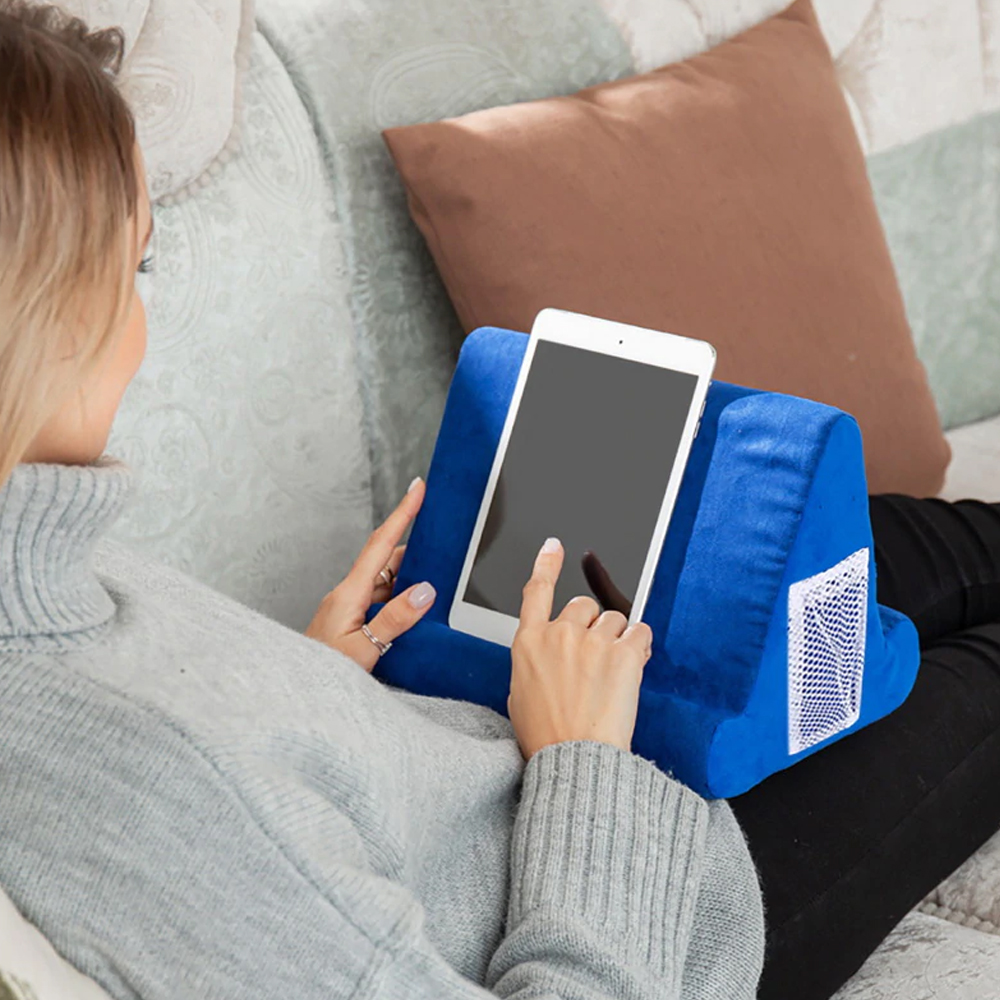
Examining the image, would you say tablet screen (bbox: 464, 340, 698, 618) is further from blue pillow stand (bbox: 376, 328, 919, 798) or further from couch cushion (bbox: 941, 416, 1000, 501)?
couch cushion (bbox: 941, 416, 1000, 501)

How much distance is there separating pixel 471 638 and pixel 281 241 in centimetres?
44

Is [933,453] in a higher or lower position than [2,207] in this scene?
lower

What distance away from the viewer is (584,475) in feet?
2.88

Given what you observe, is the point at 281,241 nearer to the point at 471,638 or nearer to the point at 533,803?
the point at 471,638

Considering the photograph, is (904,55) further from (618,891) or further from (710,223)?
(618,891)

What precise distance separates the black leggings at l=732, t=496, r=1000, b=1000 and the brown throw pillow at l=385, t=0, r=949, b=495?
326 millimetres

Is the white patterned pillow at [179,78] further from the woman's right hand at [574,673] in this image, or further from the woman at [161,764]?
the woman's right hand at [574,673]

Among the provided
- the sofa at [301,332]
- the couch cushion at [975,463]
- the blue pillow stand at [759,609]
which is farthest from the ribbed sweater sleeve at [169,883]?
the couch cushion at [975,463]

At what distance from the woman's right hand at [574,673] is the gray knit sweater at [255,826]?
1.9 inches

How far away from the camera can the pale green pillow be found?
5.18 feet

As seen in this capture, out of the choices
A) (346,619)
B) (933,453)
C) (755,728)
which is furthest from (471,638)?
(933,453)

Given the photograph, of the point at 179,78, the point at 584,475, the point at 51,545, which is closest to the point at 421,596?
the point at 584,475

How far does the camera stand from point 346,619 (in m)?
Result: 0.96

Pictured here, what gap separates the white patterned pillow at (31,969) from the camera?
1.68 ft
